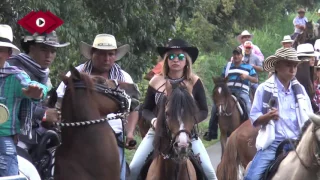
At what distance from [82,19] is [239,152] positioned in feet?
11.4

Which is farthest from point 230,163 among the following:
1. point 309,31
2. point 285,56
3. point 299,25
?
point 299,25

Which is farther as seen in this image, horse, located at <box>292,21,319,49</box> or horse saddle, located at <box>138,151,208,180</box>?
horse, located at <box>292,21,319,49</box>

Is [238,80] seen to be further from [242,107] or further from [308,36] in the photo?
[308,36]

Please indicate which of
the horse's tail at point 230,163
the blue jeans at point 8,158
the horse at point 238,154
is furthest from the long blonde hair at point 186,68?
the horse's tail at point 230,163

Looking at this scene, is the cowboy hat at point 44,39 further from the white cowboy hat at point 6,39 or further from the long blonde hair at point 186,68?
the long blonde hair at point 186,68

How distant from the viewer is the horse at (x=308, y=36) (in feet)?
83.1

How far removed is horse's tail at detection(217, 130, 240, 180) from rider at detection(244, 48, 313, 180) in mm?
4022

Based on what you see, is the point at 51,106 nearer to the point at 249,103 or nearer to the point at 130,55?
the point at 130,55

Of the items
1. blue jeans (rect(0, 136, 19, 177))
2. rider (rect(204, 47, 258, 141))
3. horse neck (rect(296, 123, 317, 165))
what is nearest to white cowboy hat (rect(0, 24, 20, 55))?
blue jeans (rect(0, 136, 19, 177))

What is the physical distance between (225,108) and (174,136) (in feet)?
29.2

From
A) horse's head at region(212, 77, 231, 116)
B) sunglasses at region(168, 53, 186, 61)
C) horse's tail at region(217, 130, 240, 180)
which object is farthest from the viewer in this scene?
horse's head at region(212, 77, 231, 116)

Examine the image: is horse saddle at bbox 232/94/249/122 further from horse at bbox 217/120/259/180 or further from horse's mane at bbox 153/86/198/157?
horse's mane at bbox 153/86/198/157

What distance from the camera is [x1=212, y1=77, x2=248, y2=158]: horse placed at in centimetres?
1764

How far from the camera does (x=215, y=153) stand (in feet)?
62.5
